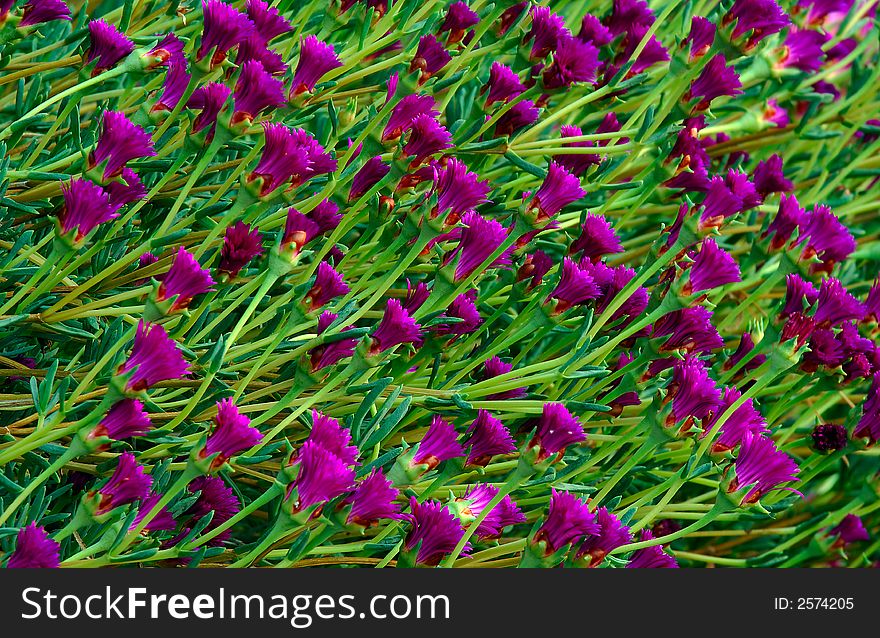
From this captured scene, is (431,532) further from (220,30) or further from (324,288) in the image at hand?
(220,30)

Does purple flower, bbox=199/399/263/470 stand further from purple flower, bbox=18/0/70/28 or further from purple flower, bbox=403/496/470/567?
purple flower, bbox=18/0/70/28

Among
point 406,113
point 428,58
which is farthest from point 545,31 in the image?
point 406,113

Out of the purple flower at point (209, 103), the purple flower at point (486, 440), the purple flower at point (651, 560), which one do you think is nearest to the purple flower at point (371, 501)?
the purple flower at point (486, 440)

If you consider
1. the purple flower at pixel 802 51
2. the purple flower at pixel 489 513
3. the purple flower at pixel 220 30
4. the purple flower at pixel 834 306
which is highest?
the purple flower at pixel 802 51

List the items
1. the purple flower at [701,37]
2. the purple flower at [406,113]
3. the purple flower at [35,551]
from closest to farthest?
the purple flower at [35,551]
the purple flower at [406,113]
the purple flower at [701,37]

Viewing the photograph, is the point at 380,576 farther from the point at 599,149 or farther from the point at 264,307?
the point at 599,149

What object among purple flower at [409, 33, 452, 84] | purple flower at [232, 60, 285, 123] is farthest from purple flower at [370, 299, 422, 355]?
purple flower at [409, 33, 452, 84]

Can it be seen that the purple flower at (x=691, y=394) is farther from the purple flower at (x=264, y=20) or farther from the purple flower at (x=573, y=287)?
the purple flower at (x=264, y=20)
